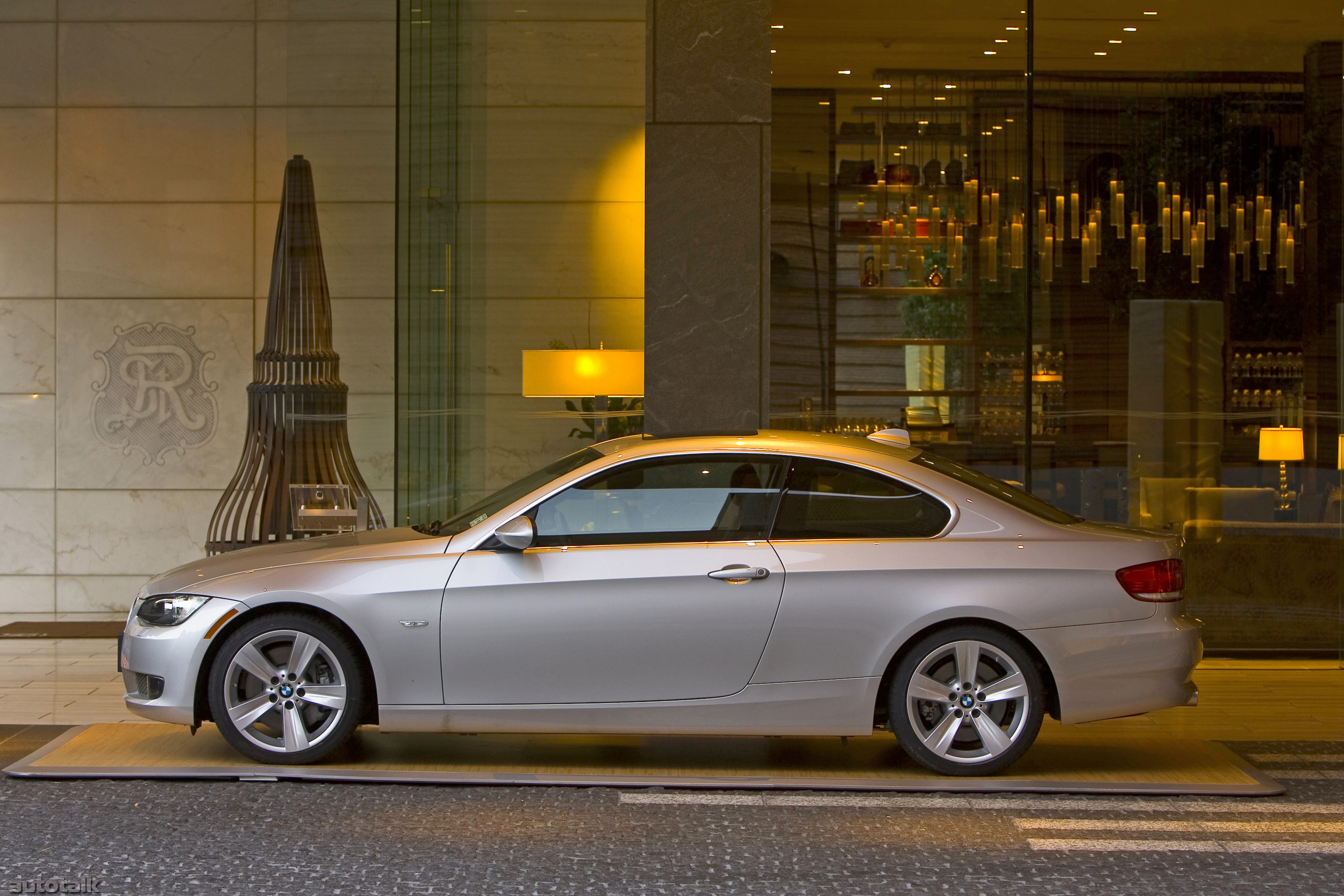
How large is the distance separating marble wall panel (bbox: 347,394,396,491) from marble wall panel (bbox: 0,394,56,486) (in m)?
2.95

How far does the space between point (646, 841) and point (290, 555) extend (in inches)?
79.4

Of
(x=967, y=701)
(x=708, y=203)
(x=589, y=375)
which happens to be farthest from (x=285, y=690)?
(x=708, y=203)

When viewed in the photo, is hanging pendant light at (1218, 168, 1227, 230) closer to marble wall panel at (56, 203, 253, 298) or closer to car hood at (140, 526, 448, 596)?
car hood at (140, 526, 448, 596)

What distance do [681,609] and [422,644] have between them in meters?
1.05

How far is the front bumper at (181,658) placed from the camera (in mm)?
5512

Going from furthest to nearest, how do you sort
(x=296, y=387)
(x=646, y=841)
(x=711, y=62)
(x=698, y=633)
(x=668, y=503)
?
(x=296, y=387)
(x=711, y=62)
(x=668, y=503)
(x=698, y=633)
(x=646, y=841)

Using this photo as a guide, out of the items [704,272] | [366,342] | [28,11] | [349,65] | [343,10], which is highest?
[28,11]

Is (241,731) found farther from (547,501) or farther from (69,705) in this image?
(69,705)

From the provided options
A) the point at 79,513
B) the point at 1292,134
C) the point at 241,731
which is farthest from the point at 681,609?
the point at 79,513

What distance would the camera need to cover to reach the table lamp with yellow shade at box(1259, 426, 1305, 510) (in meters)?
9.20

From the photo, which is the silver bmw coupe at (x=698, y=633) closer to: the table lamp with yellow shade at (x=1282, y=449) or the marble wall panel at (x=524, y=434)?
the marble wall panel at (x=524, y=434)

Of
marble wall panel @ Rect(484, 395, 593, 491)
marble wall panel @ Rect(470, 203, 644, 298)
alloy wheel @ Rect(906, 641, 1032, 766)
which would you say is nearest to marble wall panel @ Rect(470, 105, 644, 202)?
marble wall panel @ Rect(470, 203, 644, 298)

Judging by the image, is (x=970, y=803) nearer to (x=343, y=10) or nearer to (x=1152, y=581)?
(x=1152, y=581)

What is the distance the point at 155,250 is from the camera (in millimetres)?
10711
